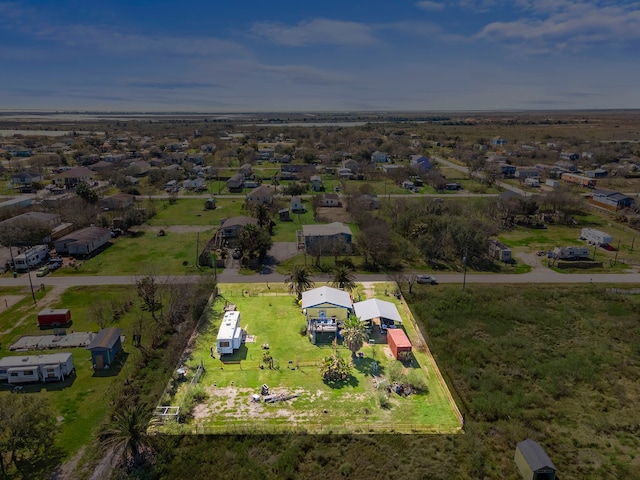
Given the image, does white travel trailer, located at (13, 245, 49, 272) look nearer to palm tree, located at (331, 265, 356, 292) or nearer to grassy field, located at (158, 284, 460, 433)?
grassy field, located at (158, 284, 460, 433)

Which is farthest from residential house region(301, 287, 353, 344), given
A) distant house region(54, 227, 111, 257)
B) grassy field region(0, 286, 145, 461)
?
distant house region(54, 227, 111, 257)

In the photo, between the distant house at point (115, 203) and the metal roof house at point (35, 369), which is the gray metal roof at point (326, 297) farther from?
the distant house at point (115, 203)

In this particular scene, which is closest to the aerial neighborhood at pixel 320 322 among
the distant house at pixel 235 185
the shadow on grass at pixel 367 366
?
the shadow on grass at pixel 367 366

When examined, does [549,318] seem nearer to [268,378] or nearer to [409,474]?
[409,474]

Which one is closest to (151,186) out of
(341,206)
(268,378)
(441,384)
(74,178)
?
(74,178)

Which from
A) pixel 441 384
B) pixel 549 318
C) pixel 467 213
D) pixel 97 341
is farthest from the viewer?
pixel 467 213

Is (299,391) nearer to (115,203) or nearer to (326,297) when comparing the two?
(326,297)

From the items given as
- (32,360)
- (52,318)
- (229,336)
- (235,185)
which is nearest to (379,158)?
(235,185)
